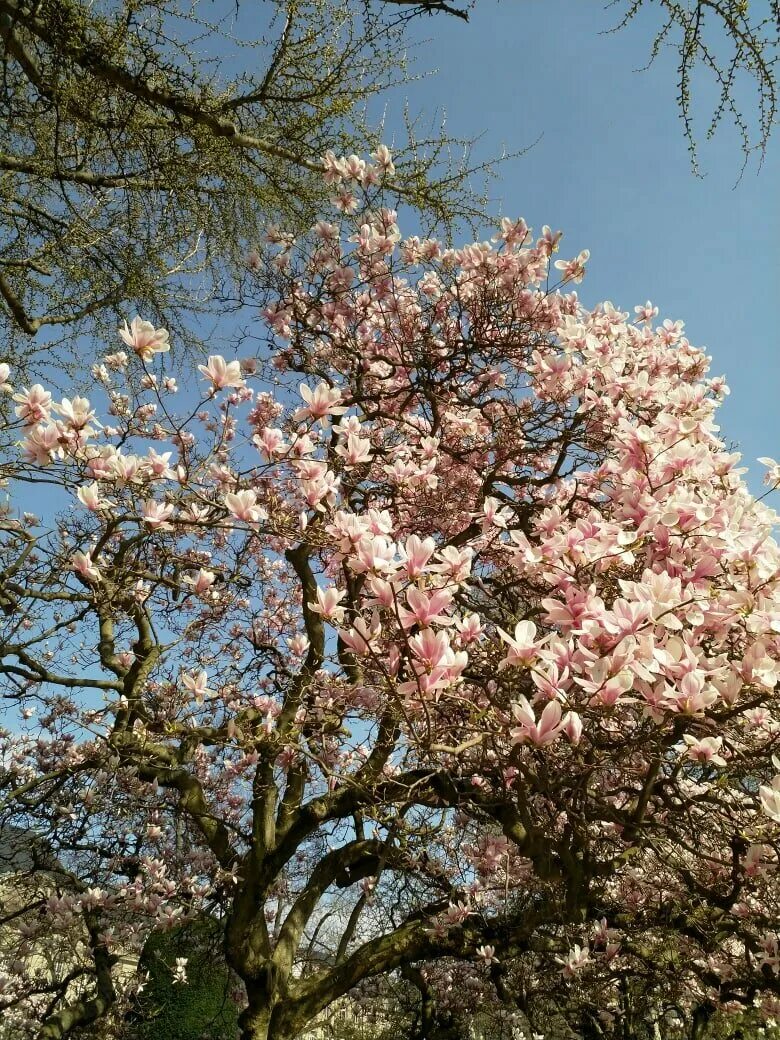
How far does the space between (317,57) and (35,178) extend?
1.91m

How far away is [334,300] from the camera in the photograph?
467 cm

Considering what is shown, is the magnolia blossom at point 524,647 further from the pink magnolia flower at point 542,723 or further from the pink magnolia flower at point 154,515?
the pink magnolia flower at point 154,515

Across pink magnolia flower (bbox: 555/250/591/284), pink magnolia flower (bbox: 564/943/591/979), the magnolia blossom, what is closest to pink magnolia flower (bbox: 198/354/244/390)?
the magnolia blossom

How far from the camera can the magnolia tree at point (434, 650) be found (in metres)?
1.70

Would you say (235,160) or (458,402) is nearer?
(235,160)

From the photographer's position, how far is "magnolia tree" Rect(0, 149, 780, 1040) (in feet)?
5.57

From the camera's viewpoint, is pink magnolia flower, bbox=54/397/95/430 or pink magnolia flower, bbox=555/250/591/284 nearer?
pink magnolia flower, bbox=54/397/95/430

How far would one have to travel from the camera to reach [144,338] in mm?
2010

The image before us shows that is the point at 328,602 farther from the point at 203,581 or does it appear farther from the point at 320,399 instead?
the point at 203,581

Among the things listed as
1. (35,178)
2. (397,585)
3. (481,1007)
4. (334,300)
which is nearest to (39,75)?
(35,178)

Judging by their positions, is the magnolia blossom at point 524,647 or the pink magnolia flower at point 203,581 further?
the pink magnolia flower at point 203,581

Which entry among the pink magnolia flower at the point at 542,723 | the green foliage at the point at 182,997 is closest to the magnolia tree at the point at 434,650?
the pink magnolia flower at the point at 542,723

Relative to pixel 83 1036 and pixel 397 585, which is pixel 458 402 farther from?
pixel 83 1036

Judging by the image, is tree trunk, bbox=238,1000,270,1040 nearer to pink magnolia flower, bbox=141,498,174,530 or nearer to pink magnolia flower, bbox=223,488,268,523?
pink magnolia flower, bbox=141,498,174,530
